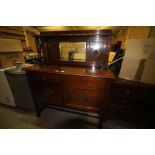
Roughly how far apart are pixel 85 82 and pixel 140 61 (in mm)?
798

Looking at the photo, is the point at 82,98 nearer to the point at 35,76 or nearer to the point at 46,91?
the point at 46,91

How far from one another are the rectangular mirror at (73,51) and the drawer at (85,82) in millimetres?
402

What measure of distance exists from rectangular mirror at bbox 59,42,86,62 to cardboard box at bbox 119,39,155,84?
2.11 ft

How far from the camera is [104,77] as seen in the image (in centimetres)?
100

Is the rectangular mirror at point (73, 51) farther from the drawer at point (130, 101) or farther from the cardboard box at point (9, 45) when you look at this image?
the cardboard box at point (9, 45)

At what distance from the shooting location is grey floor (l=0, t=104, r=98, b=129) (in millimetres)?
1443

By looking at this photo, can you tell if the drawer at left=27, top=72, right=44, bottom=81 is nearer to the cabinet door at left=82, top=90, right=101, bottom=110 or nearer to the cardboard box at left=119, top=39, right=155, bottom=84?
the cabinet door at left=82, top=90, right=101, bottom=110

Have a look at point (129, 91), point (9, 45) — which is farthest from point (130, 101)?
point (9, 45)

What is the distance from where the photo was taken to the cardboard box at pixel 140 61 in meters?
1.07

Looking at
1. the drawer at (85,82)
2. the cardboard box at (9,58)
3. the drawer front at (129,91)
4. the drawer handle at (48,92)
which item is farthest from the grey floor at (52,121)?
the cardboard box at (9,58)

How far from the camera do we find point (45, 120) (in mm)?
1570
